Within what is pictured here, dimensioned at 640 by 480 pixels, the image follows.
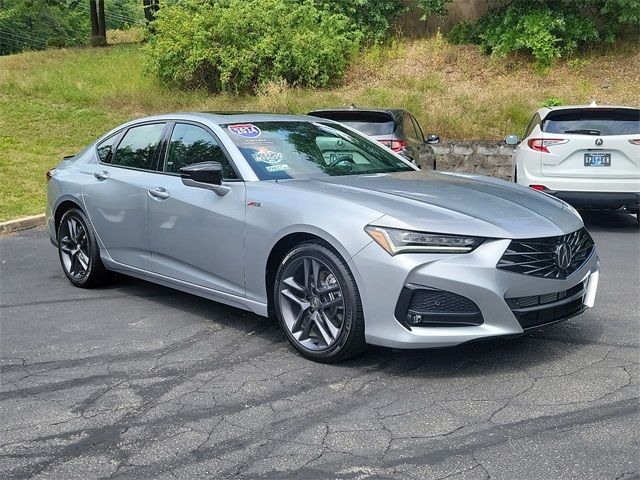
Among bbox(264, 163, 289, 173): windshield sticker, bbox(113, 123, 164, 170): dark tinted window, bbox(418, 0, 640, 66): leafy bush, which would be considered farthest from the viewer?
bbox(418, 0, 640, 66): leafy bush

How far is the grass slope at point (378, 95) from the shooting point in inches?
648

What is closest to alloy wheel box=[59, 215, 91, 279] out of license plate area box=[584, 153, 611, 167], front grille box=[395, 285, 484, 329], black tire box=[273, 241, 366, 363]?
black tire box=[273, 241, 366, 363]

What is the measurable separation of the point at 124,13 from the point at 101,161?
6284 centimetres

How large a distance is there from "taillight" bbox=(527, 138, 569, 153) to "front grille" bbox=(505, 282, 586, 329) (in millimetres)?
5327

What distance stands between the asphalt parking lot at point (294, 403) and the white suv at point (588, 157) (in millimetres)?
3813

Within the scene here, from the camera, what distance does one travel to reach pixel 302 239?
4773 mm

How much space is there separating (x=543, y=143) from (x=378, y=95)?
A: 8.76 metres

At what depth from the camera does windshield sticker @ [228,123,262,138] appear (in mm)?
5613

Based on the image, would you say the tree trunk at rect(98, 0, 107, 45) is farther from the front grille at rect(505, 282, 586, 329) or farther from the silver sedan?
the front grille at rect(505, 282, 586, 329)

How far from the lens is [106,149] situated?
6.79 meters

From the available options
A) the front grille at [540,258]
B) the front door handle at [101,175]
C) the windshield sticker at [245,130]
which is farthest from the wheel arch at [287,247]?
the front door handle at [101,175]

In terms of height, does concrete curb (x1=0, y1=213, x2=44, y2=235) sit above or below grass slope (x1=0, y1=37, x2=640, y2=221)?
below

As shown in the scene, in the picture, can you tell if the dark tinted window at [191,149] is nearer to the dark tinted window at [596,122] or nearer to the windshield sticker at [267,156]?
the windshield sticker at [267,156]

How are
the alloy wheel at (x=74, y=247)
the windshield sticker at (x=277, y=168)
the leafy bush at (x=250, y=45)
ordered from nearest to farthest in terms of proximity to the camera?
the windshield sticker at (x=277, y=168)
the alloy wheel at (x=74, y=247)
the leafy bush at (x=250, y=45)
